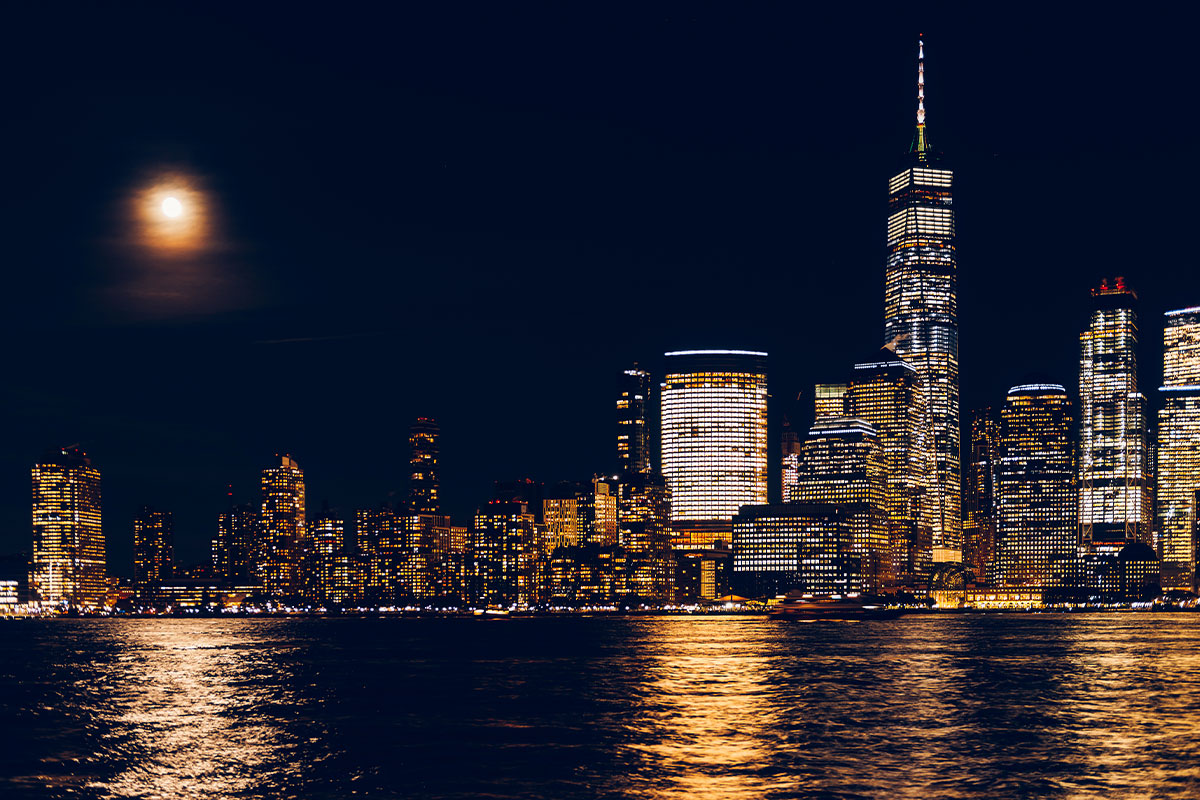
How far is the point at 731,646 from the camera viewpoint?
499 ft

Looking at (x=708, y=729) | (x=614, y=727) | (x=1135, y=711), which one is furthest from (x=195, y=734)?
(x=1135, y=711)

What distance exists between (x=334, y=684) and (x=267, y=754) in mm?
42821

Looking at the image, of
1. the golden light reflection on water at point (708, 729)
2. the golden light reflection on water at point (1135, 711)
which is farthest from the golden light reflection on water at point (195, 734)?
the golden light reflection on water at point (1135, 711)

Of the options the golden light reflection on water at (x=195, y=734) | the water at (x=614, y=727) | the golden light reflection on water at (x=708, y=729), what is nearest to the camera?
the golden light reflection on water at (x=708, y=729)

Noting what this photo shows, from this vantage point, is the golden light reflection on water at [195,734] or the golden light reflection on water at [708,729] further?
the golden light reflection on water at [195,734]

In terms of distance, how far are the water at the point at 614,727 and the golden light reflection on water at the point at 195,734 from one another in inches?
8.1

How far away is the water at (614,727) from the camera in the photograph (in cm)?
4931

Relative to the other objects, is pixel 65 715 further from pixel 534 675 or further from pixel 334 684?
pixel 534 675

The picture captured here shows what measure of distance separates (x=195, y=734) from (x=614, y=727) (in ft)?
65.2

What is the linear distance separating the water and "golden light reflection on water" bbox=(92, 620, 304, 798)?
21 cm

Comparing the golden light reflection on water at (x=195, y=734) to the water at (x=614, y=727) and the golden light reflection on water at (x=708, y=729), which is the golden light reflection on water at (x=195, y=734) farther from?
the golden light reflection on water at (x=708, y=729)

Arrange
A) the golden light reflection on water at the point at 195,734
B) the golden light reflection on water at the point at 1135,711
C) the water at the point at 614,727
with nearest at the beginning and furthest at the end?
1. the water at the point at 614,727
2. the golden light reflection on water at the point at 195,734
3. the golden light reflection on water at the point at 1135,711

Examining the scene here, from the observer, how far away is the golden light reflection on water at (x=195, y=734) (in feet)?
163

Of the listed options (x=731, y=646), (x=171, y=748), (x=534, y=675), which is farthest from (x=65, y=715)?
(x=731, y=646)
